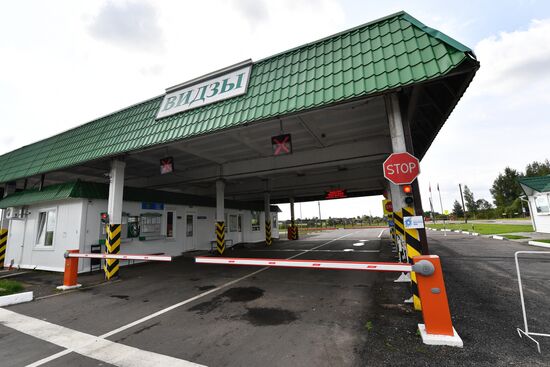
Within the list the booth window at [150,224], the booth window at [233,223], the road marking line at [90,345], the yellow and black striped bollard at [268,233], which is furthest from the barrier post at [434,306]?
the booth window at [233,223]

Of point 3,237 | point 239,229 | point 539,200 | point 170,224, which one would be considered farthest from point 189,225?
point 539,200

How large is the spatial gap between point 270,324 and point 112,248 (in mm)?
7749

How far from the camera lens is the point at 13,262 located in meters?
12.8

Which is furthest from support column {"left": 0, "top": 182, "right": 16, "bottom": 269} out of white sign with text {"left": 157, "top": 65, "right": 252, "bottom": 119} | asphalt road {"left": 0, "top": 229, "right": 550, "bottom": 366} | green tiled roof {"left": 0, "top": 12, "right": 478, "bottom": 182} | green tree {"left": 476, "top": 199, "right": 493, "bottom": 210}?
green tree {"left": 476, "top": 199, "right": 493, "bottom": 210}

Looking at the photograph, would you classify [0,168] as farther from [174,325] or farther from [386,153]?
[386,153]

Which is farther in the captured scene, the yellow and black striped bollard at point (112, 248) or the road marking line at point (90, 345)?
the yellow and black striped bollard at point (112, 248)

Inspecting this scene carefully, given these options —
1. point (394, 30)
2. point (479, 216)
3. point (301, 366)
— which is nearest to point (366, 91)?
point (394, 30)

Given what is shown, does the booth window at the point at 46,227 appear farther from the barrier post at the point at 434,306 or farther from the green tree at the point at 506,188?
the green tree at the point at 506,188

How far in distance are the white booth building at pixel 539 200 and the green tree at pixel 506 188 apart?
66.0 metres

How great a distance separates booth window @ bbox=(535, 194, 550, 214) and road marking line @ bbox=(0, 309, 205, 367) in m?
25.4

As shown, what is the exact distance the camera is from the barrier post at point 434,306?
3518mm

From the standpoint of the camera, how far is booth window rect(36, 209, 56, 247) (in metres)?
11.6

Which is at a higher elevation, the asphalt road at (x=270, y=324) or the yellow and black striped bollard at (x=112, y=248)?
the yellow and black striped bollard at (x=112, y=248)

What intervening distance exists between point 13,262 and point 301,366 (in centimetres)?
1721
